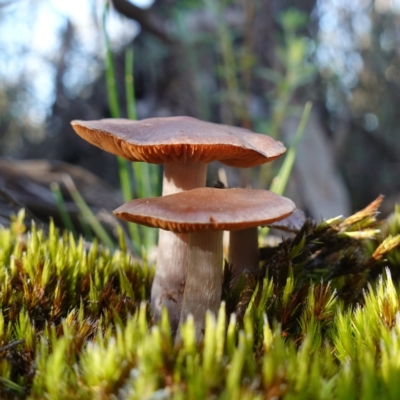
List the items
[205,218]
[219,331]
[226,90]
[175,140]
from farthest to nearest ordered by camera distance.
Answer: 1. [226,90]
2. [175,140]
3. [205,218]
4. [219,331]

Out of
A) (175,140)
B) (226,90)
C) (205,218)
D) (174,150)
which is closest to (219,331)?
(205,218)

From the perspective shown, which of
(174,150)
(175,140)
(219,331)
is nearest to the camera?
(219,331)

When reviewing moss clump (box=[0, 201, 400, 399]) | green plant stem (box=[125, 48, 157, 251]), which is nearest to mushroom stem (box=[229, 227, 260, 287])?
moss clump (box=[0, 201, 400, 399])

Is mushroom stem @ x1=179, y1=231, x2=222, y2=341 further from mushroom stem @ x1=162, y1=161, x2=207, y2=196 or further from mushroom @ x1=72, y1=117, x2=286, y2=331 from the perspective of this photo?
mushroom stem @ x1=162, y1=161, x2=207, y2=196

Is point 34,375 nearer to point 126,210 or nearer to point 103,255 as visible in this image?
point 126,210

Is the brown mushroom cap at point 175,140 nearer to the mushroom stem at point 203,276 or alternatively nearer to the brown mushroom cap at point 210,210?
the brown mushroom cap at point 210,210

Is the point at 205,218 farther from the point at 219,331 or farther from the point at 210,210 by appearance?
the point at 219,331

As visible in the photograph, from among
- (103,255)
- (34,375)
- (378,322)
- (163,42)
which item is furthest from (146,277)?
(163,42)
